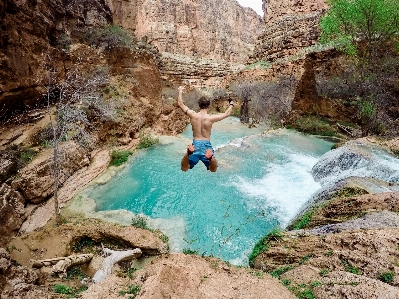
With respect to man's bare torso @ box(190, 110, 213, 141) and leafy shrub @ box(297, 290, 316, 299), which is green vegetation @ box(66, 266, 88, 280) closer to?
man's bare torso @ box(190, 110, 213, 141)

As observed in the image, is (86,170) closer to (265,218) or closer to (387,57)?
(265,218)

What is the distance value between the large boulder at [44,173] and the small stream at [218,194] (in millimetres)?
1427

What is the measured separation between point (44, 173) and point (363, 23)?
19.5 meters

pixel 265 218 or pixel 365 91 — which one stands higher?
pixel 365 91

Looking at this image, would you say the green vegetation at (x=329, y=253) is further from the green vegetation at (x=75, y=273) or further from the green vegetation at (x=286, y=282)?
the green vegetation at (x=75, y=273)

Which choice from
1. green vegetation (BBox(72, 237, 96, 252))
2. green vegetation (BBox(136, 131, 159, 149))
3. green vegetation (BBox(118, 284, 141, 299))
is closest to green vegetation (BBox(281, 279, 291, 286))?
green vegetation (BBox(118, 284, 141, 299))

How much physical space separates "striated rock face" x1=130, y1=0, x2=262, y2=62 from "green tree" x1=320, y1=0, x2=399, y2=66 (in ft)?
183

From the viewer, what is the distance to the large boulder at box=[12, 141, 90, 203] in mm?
9523

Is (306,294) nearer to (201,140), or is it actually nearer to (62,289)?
(201,140)

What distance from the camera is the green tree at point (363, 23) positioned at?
1603cm

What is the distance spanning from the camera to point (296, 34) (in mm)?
47812

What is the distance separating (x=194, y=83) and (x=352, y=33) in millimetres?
38278

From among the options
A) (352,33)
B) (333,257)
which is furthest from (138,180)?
(352,33)

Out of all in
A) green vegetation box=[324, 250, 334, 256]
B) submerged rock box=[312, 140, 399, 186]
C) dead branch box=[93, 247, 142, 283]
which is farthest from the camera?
submerged rock box=[312, 140, 399, 186]
